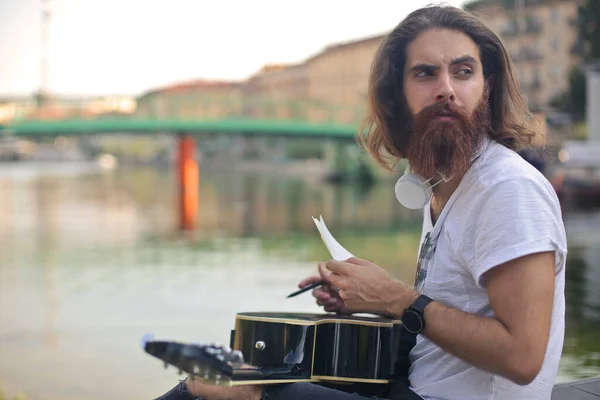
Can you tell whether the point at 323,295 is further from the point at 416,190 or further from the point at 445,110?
the point at 445,110

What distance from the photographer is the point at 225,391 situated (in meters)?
1.68

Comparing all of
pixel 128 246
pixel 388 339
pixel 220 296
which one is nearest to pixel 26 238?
pixel 128 246

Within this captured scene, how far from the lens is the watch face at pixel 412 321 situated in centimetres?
164

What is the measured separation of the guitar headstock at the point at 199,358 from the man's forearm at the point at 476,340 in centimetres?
37

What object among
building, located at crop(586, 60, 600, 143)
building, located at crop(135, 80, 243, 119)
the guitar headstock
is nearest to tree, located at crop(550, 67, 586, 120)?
building, located at crop(586, 60, 600, 143)

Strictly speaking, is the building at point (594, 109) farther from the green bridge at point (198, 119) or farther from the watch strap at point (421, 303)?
the watch strap at point (421, 303)

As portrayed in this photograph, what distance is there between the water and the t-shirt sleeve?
3.65 meters

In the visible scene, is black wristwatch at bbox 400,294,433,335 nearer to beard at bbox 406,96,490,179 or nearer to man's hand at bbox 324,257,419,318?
man's hand at bbox 324,257,419,318

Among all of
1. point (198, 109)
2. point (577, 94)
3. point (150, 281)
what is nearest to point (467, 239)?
point (150, 281)

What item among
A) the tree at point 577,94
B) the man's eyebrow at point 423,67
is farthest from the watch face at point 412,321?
the tree at point 577,94

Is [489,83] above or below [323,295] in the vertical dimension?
above

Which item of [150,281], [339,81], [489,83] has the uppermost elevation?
[339,81]

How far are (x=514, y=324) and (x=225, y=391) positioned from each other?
55cm

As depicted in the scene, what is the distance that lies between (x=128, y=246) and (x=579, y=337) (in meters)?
9.60
